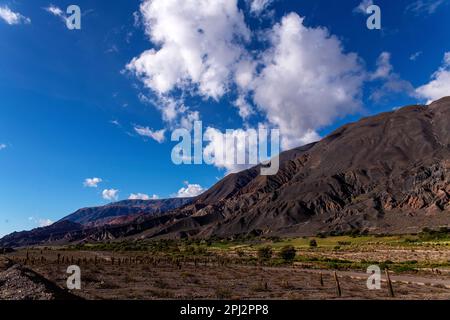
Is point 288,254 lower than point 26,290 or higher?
lower

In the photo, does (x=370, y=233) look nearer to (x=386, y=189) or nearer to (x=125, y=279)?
(x=386, y=189)

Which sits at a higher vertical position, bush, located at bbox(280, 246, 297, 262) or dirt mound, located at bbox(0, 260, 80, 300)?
dirt mound, located at bbox(0, 260, 80, 300)

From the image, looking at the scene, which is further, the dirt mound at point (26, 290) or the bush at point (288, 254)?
the bush at point (288, 254)

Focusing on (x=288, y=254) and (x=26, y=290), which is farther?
(x=288, y=254)

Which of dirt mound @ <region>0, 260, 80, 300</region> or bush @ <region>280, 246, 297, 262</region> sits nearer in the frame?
dirt mound @ <region>0, 260, 80, 300</region>

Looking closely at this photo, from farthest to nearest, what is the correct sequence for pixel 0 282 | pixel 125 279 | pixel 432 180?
1. pixel 432 180
2. pixel 125 279
3. pixel 0 282

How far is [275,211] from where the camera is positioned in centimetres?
19862

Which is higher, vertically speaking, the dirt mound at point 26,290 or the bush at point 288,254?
the dirt mound at point 26,290
